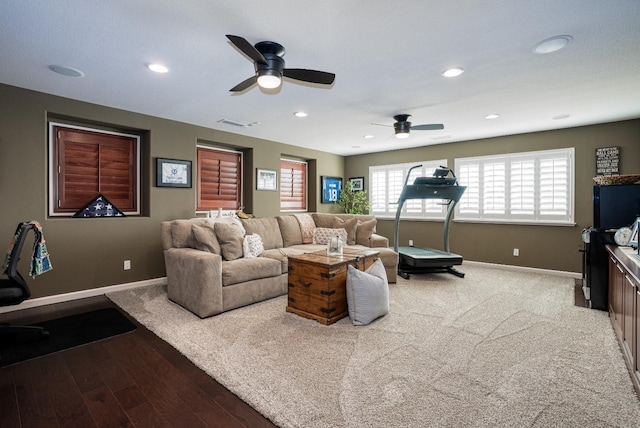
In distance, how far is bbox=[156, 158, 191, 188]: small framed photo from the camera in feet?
15.0

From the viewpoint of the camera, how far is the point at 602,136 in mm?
4805

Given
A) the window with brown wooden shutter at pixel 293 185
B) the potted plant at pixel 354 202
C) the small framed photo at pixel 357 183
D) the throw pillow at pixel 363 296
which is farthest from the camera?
the small framed photo at pixel 357 183

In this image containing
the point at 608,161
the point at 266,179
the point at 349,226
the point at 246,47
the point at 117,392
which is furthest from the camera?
the point at 266,179

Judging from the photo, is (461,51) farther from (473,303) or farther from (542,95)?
(473,303)

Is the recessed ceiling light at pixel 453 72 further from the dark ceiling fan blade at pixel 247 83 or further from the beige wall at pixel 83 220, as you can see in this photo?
the beige wall at pixel 83 220

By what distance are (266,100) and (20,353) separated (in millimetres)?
3340

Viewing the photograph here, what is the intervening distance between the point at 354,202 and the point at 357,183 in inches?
26.0

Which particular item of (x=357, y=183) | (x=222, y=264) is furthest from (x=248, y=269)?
(x=357, y=183)

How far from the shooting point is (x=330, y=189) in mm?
7570

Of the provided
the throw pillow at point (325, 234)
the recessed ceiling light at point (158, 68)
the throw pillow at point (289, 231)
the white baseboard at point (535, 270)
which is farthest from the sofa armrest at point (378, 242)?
the recessed ceiling light at point (158, 68)

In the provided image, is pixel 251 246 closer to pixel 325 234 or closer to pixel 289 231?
→ pixel 289 231

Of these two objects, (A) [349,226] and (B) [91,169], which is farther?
(A) [349,226]

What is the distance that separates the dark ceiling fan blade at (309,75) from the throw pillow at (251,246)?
2165mm

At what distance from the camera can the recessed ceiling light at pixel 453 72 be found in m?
2.92
